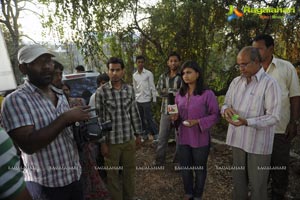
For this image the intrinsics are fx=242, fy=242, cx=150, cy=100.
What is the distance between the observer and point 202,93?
2.97 meters

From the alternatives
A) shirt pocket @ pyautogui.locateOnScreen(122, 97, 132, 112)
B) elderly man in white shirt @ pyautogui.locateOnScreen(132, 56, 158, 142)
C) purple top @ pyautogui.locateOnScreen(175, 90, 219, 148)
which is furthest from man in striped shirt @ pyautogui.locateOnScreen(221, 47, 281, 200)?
elderly man in white shirt @ pyautogui.locateOnScreen(132, 56, 158, 142)

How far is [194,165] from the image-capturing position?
3076 mm

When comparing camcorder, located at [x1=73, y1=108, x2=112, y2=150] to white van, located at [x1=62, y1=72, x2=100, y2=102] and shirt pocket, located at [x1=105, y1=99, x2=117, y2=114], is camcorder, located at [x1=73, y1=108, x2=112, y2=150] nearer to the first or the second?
shirt pocket, located at [x1=105, y1=99, x2=117, y2=114]

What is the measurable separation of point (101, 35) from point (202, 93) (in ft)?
10.8

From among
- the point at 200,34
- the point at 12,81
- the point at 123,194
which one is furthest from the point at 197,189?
the point at 200,34

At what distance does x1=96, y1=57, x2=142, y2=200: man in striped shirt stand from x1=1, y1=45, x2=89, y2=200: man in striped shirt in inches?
40.2

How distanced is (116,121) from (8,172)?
6.69ft

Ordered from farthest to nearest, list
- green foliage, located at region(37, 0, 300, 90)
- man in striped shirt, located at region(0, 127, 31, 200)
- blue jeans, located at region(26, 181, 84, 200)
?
green foliage, located at region(37, 0, 300, 90)
blue jeans, located at region(26, 181, 84, 200)
man in striped shirt, located at region(0, 127, 31, 200)

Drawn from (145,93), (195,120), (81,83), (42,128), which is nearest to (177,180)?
(195,120)

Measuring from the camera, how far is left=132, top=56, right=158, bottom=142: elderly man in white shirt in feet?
19.9

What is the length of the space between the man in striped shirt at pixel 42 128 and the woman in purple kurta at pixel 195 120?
147 cm

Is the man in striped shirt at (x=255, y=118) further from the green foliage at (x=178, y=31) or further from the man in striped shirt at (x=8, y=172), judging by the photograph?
the green foliage at (x=178, y=31)

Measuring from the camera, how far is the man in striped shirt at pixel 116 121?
9.65 feet

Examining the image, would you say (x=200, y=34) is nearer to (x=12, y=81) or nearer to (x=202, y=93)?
(x=202, y=93)
